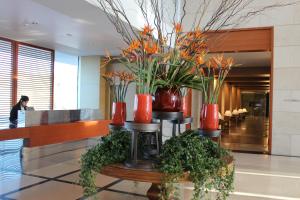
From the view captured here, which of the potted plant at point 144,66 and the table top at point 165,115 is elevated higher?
the potted plant at point 144,66

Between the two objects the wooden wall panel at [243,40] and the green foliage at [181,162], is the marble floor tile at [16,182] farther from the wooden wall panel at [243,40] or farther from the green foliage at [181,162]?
the wooden wall panel at [243,40]

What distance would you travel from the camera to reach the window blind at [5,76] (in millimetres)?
9789

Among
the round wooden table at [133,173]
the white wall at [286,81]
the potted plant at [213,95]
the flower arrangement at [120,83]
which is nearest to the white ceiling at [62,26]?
the white wall at [286,81]

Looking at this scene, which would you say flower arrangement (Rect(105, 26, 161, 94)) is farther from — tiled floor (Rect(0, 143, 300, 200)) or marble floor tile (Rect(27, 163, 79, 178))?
marble floor tile (Rect(27, 163, 79, 178))

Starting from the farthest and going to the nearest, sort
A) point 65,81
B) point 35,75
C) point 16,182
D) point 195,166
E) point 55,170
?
point 65,81 < point 35,75 < point 55,170 < point 16,182 < point 195,166

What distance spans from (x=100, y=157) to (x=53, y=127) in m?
4.97

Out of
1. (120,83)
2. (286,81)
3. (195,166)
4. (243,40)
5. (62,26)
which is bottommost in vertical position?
(195,166)

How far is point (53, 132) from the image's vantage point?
706 centimetres

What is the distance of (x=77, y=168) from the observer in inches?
220

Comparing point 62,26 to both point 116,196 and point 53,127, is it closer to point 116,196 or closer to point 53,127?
point 53,127

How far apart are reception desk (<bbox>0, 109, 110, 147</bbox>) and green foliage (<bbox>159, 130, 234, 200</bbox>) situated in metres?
4.37

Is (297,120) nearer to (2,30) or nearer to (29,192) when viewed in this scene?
(29,192)

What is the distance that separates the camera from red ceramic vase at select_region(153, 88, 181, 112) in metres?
2.64

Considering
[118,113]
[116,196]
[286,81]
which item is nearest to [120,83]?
[118,113]
